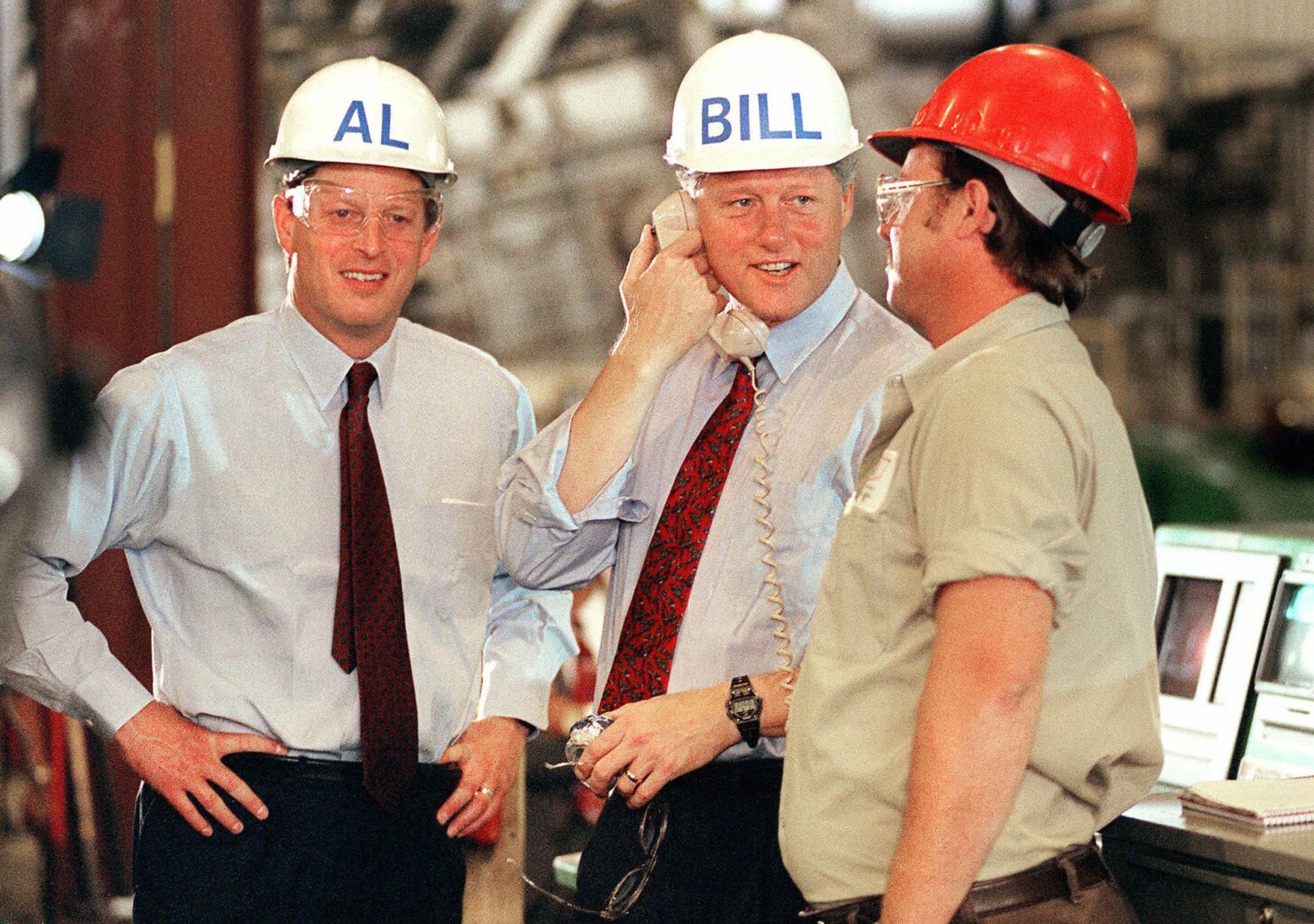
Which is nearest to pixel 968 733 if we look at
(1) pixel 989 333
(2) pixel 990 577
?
(2) pixel 990 577

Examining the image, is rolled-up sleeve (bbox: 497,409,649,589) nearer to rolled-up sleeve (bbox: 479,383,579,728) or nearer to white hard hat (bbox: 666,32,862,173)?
rolled-up sleeve (bbox: 479,383,579,728)

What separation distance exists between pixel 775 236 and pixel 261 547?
922mm

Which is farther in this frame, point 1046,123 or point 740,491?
point 740,491

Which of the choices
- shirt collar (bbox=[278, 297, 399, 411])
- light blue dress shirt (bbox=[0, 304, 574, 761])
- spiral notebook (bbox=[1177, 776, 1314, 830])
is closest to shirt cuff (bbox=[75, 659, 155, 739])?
light blue dress shirt (bbox=[0, 304, 574, 761])

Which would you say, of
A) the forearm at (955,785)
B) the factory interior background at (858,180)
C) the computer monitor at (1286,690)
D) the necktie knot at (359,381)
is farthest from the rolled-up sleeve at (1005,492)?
the factory interior background at (858,180)

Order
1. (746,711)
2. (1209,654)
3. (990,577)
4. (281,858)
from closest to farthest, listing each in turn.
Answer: (990,577), (746,711), (281,858), (1209,654)

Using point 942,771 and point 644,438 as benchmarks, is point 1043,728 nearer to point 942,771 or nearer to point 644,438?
point 942,771

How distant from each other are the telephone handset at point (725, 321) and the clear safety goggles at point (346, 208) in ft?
1.45

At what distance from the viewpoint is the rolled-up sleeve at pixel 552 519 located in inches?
86.0

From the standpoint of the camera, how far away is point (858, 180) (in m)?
5.19

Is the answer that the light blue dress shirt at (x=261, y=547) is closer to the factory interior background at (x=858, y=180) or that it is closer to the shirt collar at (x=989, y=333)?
the shirt collar at (x=989, y=333)

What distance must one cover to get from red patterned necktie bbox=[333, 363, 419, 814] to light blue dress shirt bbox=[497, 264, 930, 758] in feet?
0.73

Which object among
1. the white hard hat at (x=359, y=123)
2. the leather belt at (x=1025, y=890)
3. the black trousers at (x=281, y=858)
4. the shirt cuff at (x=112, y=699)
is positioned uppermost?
the white hard hat at (x=359, y=123)

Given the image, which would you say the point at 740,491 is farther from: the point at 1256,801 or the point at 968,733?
the point at 1256,801
